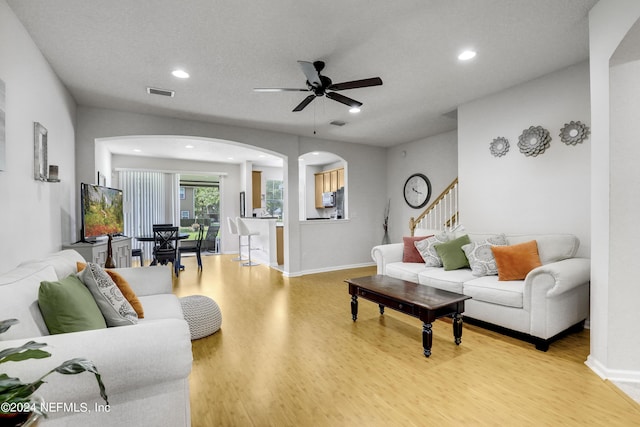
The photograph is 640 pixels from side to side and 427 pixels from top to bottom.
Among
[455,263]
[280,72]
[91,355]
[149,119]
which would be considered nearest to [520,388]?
[455,263]

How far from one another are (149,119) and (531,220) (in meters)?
5.31

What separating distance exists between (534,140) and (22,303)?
4551 millimetres

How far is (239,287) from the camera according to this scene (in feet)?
16.1

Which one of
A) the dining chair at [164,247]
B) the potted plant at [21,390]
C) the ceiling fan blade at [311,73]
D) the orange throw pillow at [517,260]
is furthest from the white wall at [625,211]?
the dining chair at [164,247]

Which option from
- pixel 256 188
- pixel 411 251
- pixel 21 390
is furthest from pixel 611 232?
pixel 256 188

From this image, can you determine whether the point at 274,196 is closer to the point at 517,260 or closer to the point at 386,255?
the point at 386,255

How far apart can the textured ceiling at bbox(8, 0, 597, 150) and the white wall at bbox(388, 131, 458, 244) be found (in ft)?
5.81

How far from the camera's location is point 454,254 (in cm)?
358

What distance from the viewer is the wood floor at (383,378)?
5.84ft

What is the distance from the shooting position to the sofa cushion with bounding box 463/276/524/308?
2.74 metres

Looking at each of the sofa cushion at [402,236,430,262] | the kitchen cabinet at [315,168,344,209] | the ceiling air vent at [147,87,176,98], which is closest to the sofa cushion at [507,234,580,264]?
the sofa cushion at [402,236,430,262]

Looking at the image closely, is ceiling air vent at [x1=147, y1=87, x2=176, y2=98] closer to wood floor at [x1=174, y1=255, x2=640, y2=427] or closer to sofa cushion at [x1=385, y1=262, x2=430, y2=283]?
wood floor at [x1=174, y1=255, x2=640, y2=427]

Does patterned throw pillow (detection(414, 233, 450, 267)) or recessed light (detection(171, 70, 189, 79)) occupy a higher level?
recessed light (detection(171, 70, 189, 79))

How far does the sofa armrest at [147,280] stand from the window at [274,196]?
21.2 feet
